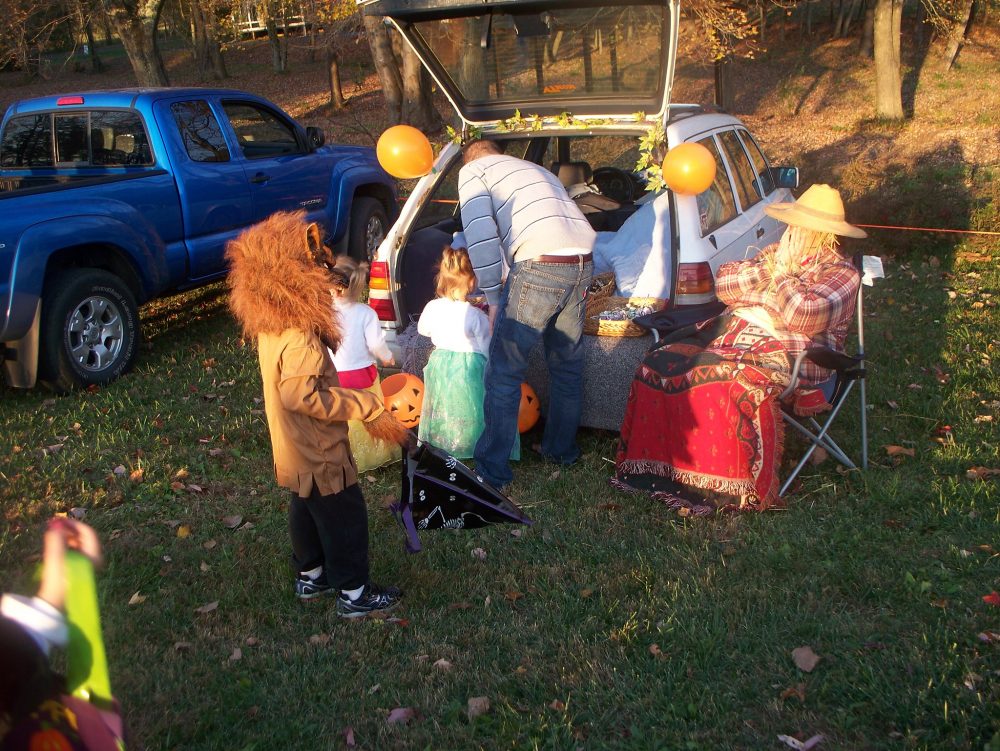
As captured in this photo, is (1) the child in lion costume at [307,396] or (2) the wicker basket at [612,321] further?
(2) the wicker basket at [612,321]

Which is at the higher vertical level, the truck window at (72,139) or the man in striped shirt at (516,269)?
the truck window at (72,139)

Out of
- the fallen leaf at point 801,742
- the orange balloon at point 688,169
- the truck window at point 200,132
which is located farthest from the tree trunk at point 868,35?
the fallen leaf at point 801,742

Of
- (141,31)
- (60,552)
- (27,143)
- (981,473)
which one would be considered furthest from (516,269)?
(141,31)

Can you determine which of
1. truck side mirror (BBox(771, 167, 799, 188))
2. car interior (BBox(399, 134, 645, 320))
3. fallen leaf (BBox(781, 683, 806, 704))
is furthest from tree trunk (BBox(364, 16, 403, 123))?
fallen leaf (BBox(781, 683, 806, 704))

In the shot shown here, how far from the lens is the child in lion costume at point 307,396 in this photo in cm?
346

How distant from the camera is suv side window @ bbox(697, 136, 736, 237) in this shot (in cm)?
559

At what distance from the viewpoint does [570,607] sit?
393cm

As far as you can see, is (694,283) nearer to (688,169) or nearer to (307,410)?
(688,169)

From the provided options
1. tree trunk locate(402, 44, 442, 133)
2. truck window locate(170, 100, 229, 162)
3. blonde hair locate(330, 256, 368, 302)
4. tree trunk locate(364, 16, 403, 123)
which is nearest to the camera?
blonde hair locate(330, 256, 368, 302)

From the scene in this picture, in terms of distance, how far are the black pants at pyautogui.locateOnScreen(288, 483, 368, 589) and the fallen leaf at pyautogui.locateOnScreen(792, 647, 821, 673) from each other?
5.75 ft

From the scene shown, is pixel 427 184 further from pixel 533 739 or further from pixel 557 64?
pixel 533 739

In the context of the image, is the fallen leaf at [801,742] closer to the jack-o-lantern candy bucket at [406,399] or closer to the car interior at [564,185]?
the jack-o-lantern candy bucket at [406,399]

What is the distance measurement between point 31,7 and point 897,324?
51.5 ft

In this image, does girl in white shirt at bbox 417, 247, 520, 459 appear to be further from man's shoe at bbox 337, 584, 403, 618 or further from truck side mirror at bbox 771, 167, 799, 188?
truck side mirror at bbox 771, 167, 799, 188
